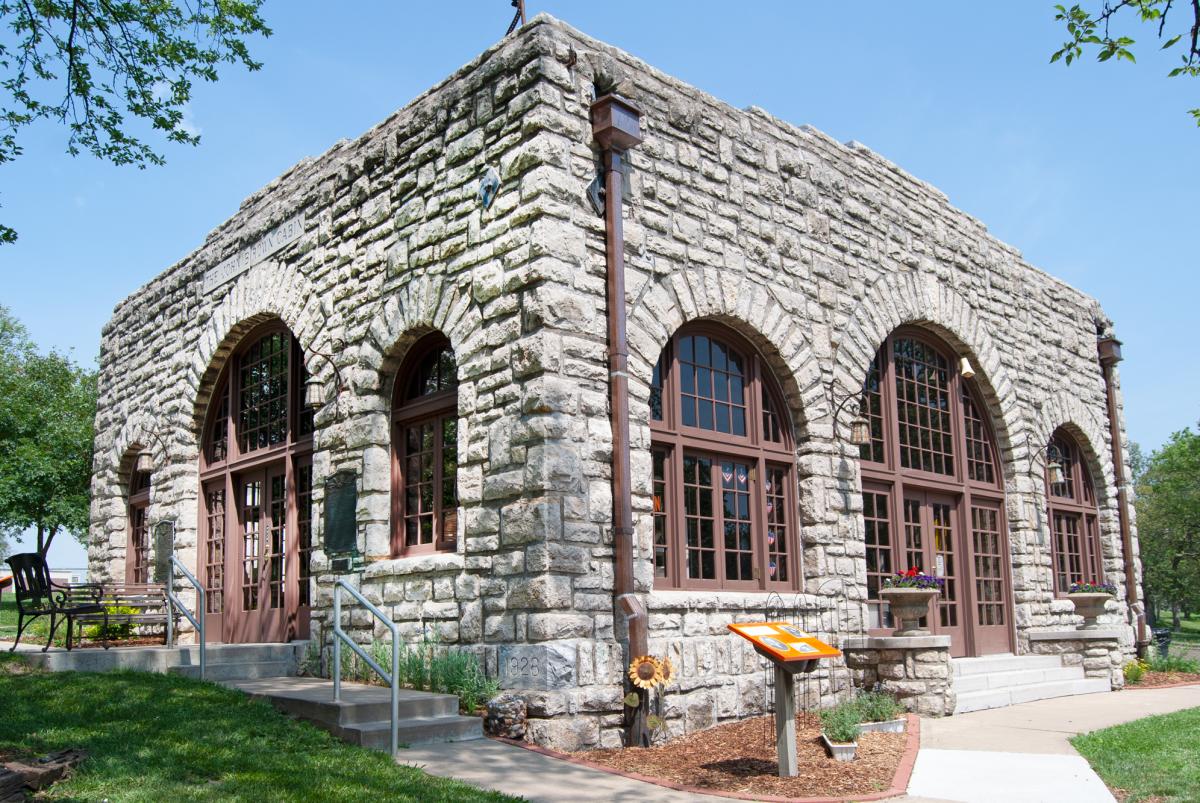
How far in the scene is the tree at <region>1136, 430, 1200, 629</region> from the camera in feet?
121

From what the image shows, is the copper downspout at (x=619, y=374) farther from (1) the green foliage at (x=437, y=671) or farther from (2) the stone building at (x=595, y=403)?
(1) the green foliage at (x=437, y=671)

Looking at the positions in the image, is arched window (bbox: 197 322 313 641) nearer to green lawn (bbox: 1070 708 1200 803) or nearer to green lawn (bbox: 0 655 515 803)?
green lawn (bbox: 0 655 515 803)

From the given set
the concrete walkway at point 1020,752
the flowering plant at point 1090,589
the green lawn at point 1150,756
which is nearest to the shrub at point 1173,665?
the flowering plant at point 1090,589

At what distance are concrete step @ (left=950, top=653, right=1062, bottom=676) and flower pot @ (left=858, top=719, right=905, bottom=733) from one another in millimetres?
2416

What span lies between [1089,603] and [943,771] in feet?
26.5

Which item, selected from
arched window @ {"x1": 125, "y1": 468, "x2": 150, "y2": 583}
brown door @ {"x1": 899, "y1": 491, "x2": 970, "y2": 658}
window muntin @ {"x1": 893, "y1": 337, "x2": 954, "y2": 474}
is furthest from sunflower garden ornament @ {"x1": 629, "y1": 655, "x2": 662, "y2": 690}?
arched window @ {"x1": 125, "y1": 468, "x2": 150, "y2": 583}

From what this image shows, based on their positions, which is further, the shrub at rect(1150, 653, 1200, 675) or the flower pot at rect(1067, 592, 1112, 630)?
the shrub at rect(1150, 653, 1200, 675)

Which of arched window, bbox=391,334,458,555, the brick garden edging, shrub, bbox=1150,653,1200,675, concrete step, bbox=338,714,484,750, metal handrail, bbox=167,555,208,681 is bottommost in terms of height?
shrub, bbox=1150,653,1200,675

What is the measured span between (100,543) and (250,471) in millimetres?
4988

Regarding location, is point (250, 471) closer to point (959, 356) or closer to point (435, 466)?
point (435, 466)

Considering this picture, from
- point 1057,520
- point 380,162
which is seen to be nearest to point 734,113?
point 380,162

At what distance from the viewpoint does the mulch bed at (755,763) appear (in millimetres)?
6855

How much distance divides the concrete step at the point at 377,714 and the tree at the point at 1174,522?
108 feet

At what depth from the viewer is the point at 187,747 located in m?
6.51
